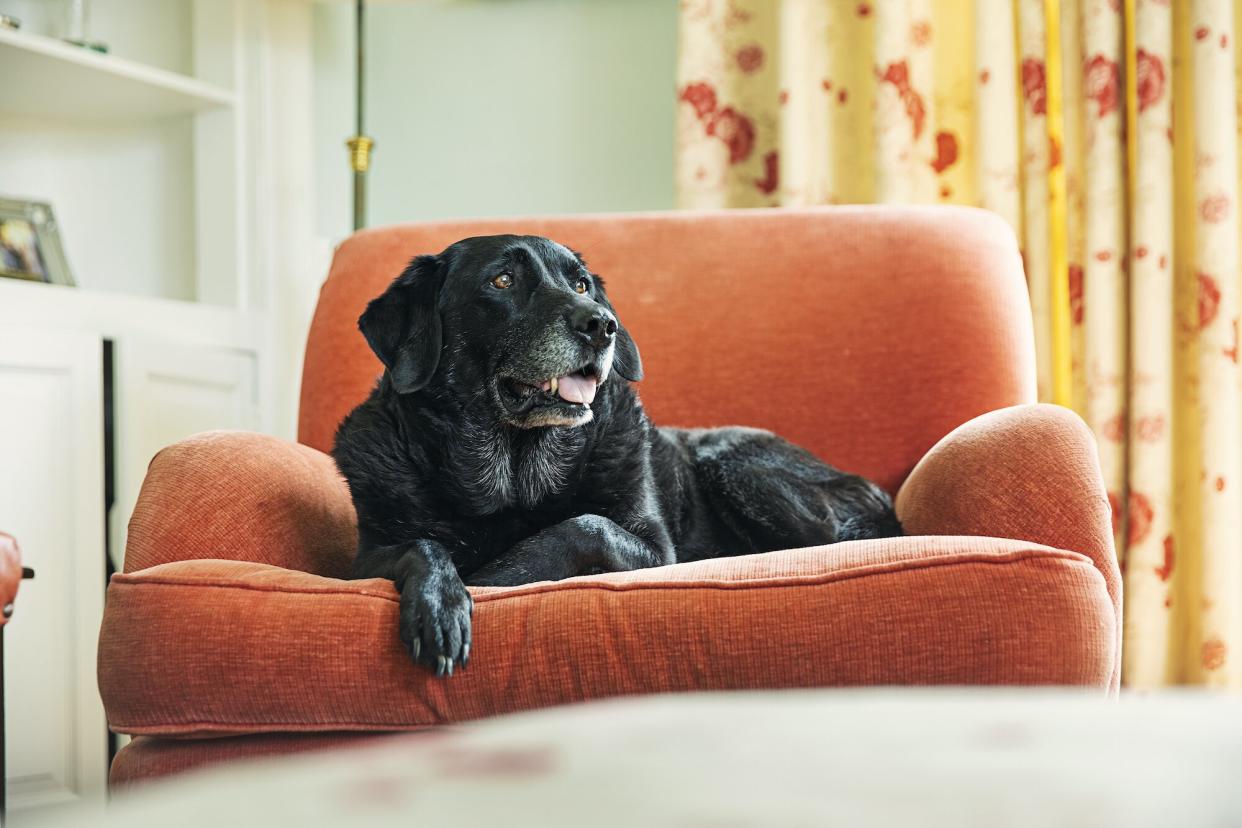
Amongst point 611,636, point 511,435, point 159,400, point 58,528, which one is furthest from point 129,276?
point 611,636

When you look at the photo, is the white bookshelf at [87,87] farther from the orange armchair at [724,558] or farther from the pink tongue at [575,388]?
the pink tongue at [575,388]

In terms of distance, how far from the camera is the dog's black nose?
5.15 ft

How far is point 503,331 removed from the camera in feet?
5.36

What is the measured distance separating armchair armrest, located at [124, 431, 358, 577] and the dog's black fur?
0.36ft

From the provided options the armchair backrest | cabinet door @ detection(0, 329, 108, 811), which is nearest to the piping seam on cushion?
the armchair backrest

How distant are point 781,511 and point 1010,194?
1282mm

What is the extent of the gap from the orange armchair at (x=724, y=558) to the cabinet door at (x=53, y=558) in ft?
2.00

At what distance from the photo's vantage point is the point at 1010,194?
2.67 metres

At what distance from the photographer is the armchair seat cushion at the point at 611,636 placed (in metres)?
1.12

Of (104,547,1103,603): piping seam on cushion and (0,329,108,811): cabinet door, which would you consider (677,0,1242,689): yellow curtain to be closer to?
(104,547,1103,603): piping seam on cushion

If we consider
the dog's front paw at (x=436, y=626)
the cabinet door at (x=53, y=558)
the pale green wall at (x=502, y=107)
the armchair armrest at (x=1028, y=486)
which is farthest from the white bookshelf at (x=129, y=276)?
the armchair armrest at (x=1028, y=486)

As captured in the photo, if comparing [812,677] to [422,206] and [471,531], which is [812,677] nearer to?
[471,531]

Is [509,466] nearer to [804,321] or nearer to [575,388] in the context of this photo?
[575,388]

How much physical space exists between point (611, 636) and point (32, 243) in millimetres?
2138
